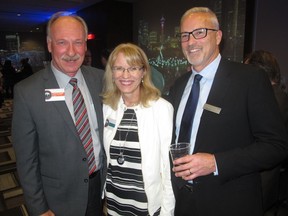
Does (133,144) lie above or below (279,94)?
below

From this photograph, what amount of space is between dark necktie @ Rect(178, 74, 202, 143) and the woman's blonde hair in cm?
26

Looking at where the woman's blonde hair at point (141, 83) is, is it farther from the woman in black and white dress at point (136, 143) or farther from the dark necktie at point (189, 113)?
the dark necktie at point (189, 113)

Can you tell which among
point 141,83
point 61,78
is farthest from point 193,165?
point 61,78

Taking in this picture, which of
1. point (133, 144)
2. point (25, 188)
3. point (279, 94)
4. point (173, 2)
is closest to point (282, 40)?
point (279, 94)

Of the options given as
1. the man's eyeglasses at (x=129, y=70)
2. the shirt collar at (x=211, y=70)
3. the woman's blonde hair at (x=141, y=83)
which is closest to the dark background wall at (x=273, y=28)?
the shirt collar at (x=211, y=70)

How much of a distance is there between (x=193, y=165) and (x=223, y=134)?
263 mm

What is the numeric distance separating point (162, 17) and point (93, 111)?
19.9 feet

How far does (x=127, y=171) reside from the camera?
1.61 meters

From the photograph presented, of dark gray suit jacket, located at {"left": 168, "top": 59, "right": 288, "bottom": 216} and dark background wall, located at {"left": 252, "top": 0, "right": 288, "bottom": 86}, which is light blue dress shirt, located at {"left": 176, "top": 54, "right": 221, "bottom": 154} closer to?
dark gray suit jacket, located at {"left": 168, "top": 59, "right": 288, "bottom": 216}

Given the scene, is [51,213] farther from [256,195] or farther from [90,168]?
[256,195]

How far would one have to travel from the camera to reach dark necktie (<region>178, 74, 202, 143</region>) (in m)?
1.45

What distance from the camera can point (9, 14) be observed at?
10.9 m

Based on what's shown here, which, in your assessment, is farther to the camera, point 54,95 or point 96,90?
point 96,90

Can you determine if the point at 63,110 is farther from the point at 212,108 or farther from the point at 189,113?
the point at 212,108
